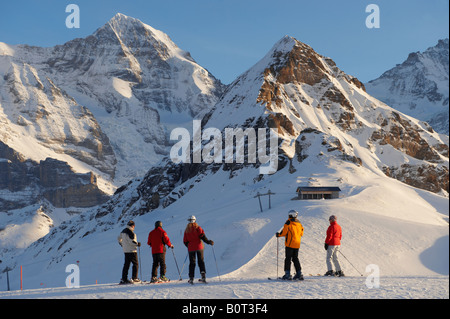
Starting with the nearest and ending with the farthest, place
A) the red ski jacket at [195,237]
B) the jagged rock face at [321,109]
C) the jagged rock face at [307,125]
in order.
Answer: the red ski jacket at [195,237]
the jagged rock face at [307,125]
the jagged rock face at [321,109]

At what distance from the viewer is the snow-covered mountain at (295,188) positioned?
101 ft

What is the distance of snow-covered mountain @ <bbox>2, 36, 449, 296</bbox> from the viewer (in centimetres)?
3066

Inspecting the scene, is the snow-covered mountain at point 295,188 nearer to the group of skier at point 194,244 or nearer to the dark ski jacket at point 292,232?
the group of skier at point 194,244

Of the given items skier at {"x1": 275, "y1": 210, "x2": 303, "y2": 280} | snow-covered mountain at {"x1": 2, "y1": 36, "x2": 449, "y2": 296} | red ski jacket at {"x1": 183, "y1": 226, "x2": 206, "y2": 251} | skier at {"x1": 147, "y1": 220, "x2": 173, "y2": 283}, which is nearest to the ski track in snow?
skier at {"x1": 275, "y1": 210, "x2": 303, "y2": 280}

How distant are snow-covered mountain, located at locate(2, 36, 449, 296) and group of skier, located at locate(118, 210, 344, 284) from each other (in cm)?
430

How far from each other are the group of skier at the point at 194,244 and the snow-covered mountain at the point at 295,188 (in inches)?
169

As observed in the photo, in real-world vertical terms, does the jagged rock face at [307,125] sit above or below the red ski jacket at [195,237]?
above

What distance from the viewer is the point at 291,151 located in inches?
3275

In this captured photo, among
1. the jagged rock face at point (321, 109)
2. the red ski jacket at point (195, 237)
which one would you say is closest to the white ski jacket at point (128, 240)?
the red ski jacket at point (195, 237)

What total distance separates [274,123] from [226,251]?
203 ft

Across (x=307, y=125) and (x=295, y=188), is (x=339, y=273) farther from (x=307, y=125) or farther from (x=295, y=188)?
(x=307, y=125)

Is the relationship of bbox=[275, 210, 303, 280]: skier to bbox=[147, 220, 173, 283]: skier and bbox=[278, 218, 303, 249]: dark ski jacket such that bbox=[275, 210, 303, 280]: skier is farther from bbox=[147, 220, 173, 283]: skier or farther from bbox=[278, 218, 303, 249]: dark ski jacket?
bbox=[147, 220, 173, 283]: skier

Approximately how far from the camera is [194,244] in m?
17.8

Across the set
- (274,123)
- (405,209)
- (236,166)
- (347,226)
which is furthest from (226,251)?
(274,123)
